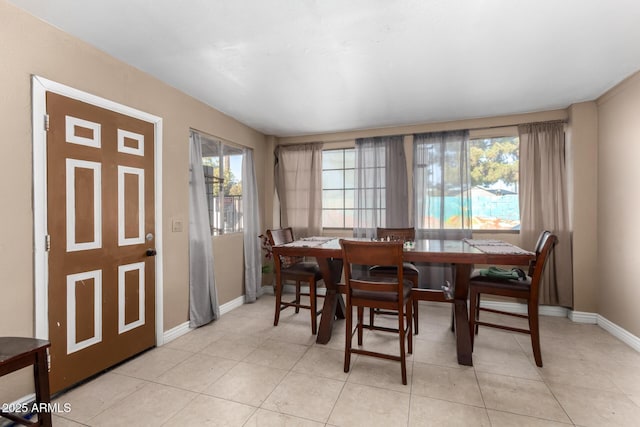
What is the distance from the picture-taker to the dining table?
231cm

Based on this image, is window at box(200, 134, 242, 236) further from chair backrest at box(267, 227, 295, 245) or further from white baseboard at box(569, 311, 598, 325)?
white baseboard at box(569, 311, 598, 325)

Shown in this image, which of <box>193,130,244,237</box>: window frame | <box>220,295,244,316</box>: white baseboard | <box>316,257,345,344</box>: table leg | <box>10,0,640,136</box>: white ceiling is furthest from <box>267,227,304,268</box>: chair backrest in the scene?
<box>10,0,640,136</box>: white ceiling

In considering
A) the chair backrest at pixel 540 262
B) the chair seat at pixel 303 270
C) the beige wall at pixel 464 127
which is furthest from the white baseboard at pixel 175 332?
the chair backrest at pixel 540 262

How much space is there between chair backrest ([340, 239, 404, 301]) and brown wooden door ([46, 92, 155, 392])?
1846mm

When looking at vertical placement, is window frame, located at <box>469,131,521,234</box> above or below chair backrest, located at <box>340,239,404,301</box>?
above

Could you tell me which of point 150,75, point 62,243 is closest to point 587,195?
point 150,75

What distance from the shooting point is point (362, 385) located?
210 centimetres

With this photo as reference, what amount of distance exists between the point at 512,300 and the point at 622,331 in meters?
0.98

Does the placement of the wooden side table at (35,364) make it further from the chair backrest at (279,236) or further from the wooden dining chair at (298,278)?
the chair backrest at (279,236)

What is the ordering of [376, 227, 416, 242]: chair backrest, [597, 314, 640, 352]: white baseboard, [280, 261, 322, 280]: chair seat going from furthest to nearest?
[376, 227, 416, 242]: chair backrest
[280, 261, 322, 280]: chair seat
[597, 314, 640, 352]: white baseboard

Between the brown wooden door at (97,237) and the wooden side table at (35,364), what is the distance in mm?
514

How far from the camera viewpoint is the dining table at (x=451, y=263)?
231 cm

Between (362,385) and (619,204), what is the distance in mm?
3113

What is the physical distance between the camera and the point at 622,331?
111 inches
